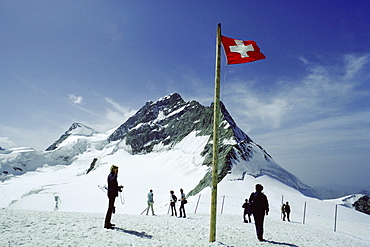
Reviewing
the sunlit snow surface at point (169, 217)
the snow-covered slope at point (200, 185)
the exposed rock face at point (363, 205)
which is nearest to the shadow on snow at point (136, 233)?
the sunlit snow surface at point (169, 217)

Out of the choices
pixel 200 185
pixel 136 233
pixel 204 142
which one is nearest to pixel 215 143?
pixel 136 233

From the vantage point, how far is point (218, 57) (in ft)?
31.8

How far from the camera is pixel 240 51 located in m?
9.67

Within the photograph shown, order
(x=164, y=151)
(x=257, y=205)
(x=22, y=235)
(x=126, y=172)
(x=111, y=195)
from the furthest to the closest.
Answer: (x=164, y=151) < (x=126, y=172) < (x=257, y=205) < (x=111, y=195) < (x=22, y=235)

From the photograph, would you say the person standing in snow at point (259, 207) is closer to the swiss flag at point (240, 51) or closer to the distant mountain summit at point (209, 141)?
the swiss flag at point (240, 51)

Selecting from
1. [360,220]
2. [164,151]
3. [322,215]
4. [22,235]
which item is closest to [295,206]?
[322,215]

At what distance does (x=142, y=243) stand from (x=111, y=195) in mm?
2380

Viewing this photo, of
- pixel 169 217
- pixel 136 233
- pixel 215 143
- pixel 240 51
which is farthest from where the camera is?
pixel 169 217

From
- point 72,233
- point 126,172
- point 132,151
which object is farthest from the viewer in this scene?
point 132,151

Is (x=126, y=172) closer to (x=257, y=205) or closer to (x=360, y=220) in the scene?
(x=360, y=220)

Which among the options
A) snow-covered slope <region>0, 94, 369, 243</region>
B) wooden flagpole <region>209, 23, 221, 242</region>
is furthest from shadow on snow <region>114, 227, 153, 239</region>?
snow-covered slope <region>0, 94, 369, 243</region>

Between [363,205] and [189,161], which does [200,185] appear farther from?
[363,205]

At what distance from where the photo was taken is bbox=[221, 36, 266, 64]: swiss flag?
9.57m

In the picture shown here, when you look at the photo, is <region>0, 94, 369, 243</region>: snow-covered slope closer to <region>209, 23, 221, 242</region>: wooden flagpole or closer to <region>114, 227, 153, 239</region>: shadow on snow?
<region>209, 23, 221, 242</region>: wooden flagpole
